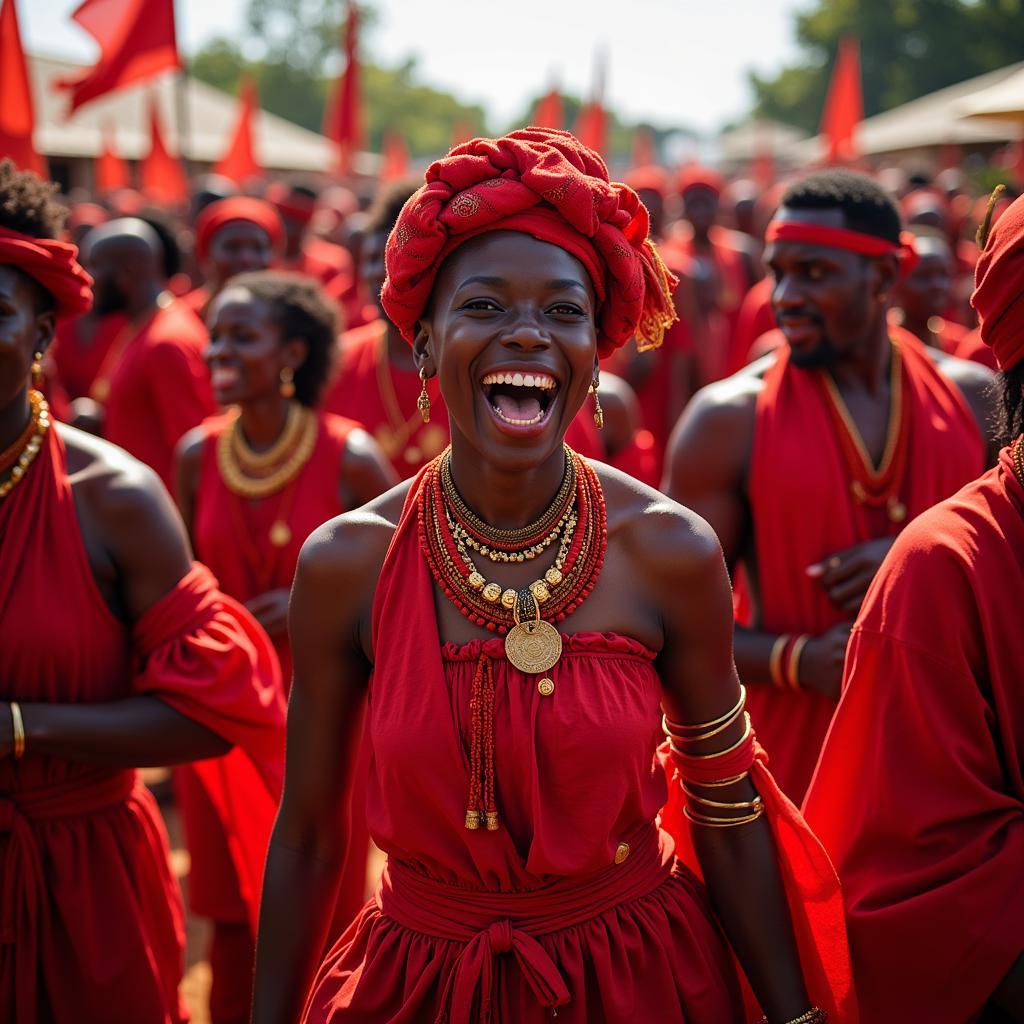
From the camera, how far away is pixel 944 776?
7.64 feet

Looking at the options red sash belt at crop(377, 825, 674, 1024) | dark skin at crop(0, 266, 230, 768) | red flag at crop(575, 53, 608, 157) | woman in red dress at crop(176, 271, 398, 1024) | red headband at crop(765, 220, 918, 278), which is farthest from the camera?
red flag at crop(575, 53, 608, 157)

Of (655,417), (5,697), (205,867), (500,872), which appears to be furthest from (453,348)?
(655,417)

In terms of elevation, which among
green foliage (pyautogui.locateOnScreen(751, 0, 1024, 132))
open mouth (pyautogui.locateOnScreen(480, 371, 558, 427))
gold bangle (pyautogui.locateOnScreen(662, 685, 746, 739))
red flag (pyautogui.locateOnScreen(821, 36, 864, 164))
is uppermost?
green foliage (pyautogui.locateOnScreen(751, 0, 1024, 132))

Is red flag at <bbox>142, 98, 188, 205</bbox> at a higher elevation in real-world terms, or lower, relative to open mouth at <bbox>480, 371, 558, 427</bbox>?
higher

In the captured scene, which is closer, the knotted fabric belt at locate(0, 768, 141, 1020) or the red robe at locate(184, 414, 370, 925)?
the knotted fabric belt at locate(0, 768, 141, 1020)

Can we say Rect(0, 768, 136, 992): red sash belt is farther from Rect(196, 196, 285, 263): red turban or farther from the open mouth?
Rect(196, 196, 285, 263): red turban

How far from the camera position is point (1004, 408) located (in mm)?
2602

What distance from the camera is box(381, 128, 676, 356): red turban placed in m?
2.24

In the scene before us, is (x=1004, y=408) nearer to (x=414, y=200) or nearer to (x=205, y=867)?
(x=414, y=200)

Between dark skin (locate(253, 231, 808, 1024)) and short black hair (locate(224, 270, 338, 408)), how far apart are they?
2479mm

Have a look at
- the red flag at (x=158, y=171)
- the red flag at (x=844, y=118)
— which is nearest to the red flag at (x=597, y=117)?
the red flag at (x=844, y=118)

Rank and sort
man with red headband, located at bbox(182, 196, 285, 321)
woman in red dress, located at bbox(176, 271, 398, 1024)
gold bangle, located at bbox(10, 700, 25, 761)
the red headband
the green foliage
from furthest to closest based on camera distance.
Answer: the green foliage, man with red headband, located at bbox(182, 196, 285, 321), woman in red dress, located at bbox(176, 271, 398, 1024), the red headband, gold bangle, located at bbox(10, 700, 25, 761)

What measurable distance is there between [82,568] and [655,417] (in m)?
6.67

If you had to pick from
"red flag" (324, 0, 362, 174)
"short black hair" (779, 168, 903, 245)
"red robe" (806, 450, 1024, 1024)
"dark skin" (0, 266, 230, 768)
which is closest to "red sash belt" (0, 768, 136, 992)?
"dark skin" (0, 266, 230, 768)
